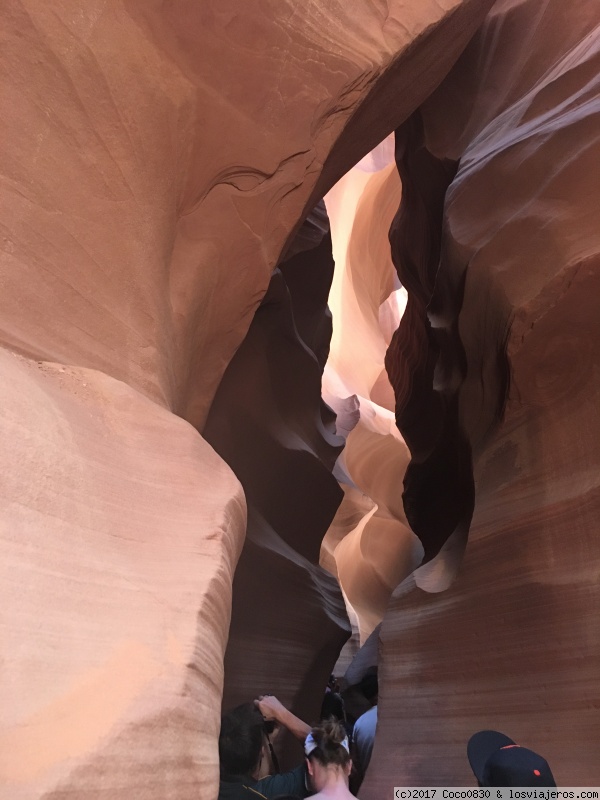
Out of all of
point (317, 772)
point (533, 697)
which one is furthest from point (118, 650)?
point (533, 697)

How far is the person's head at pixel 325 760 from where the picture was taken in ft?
5.64

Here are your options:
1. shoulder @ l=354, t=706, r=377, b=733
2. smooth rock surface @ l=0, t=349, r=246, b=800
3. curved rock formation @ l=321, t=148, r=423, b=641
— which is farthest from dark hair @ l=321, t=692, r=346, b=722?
curved rock formation @ l=321, t=148, r=423, b=641

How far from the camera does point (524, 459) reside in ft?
10.7

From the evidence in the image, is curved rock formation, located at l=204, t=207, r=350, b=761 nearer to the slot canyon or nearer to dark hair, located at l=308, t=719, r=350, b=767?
the slot canyon

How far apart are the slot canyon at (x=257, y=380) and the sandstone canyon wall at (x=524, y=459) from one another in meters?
0.01

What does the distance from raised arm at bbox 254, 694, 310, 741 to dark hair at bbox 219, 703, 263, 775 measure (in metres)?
0.24

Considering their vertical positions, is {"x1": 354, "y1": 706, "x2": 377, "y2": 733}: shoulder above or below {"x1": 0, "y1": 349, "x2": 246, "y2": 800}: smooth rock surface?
below

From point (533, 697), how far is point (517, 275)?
1.85 meters

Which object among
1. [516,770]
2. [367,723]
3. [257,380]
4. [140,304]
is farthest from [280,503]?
[516,770]

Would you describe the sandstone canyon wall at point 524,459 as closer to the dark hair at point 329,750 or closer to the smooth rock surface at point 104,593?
Answer: the dark hair at point 329,750

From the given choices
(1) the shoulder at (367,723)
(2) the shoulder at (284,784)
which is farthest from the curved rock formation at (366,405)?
(2) the shoulder at (284,784)

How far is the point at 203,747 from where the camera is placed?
105 centimetres

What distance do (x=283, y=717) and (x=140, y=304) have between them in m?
1.36

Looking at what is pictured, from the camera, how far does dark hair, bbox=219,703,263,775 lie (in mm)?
1791
